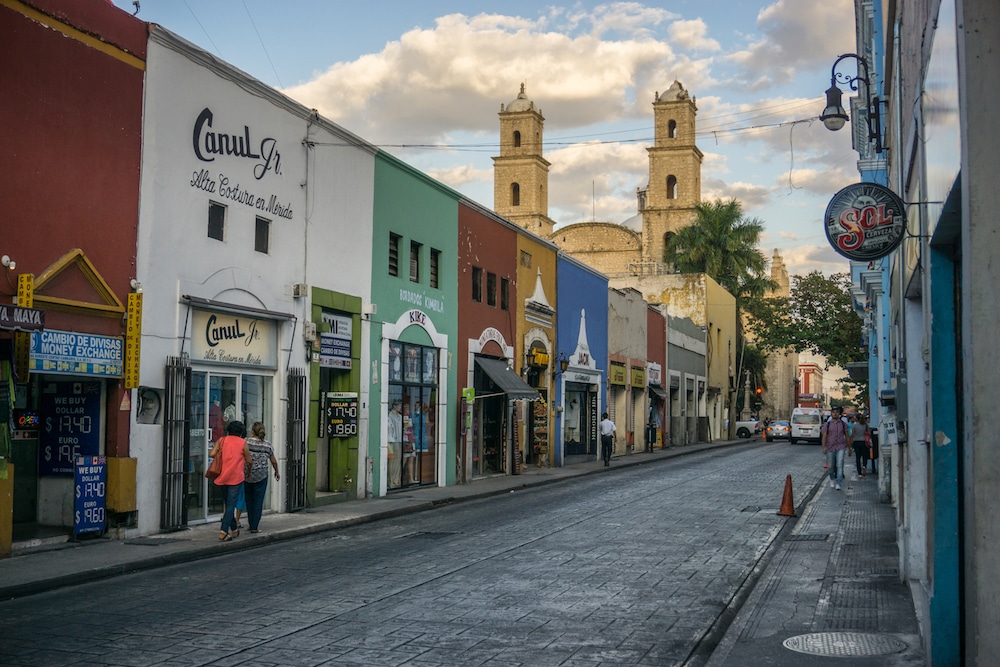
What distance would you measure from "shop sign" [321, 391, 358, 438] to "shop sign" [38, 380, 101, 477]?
6288mm

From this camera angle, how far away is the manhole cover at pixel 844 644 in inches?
327

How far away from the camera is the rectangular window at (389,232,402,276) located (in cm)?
2361

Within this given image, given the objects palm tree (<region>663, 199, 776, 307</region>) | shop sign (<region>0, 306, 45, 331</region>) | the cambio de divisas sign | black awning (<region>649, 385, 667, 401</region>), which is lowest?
black awning (<region>649, 385, 667, 401</region>)

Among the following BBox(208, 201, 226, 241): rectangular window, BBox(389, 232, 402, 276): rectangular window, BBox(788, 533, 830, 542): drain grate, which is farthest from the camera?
BBox(389, 232, 402, 276): rectangular window

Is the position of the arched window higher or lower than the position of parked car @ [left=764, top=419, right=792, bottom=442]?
higher

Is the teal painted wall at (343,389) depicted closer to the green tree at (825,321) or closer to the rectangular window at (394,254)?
the rectangular window at (394,254)

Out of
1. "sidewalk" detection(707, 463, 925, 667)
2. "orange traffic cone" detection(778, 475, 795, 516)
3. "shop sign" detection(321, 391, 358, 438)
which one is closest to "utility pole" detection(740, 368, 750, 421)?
"orange traffic cone" detection(778, 475, 795, 516)

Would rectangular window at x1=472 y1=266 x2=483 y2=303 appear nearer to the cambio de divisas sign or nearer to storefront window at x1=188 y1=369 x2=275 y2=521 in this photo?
the cambio de divisas sign

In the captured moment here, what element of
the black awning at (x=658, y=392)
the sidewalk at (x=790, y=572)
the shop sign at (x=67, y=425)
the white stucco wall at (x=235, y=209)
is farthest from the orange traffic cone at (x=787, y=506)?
the black awning at (x=658, y=392)

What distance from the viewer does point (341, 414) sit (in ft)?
68.0

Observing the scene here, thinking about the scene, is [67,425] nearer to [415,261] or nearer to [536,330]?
[415,261]

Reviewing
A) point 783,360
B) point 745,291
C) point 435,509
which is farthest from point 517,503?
point 783,360

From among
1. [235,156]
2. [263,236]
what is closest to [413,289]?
[263,236]

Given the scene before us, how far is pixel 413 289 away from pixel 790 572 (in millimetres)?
13625
